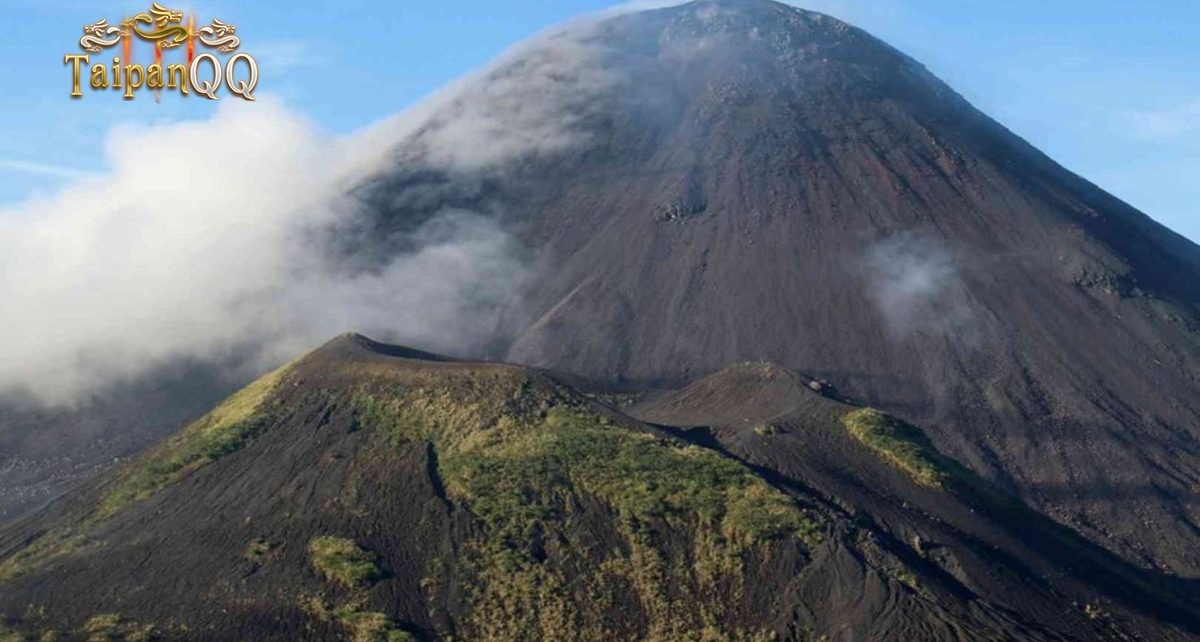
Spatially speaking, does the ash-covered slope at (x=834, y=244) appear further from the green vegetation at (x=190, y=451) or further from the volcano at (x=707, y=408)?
the green vegetation at (x=190, y=451)

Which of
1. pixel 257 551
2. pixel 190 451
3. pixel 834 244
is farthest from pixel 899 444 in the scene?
pixel 834 244

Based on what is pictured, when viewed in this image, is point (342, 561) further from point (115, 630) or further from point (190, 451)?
point (190, 451)

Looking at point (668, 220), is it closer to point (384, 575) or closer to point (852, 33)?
point (852, 33)

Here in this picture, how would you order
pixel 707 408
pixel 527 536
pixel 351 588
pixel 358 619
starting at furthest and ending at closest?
pixel 707 408 → pixel 527 536 → pixel 351 588 → pixel 358 619

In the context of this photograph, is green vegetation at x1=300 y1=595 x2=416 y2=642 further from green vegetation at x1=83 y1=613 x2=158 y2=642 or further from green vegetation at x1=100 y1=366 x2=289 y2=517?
green vegetation at x1=100 y1=366 x2=289 y2=517

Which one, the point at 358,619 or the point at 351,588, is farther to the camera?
the point at 351,588

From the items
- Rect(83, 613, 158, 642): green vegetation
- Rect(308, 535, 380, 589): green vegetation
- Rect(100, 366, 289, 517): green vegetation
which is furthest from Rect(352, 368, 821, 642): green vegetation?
Rect(83, 613, 158, 642): green vegetation
